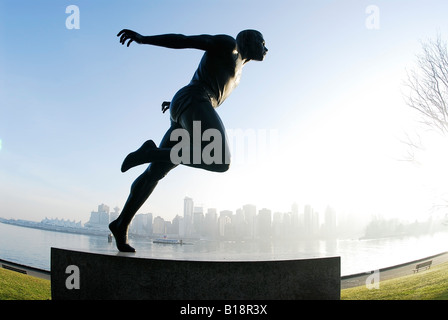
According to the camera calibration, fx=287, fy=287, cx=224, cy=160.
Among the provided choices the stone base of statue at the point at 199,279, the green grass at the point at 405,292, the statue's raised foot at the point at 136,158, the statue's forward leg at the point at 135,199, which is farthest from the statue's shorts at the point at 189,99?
the green grass at the point at 405,292

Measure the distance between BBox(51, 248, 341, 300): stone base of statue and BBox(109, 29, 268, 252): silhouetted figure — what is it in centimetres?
65

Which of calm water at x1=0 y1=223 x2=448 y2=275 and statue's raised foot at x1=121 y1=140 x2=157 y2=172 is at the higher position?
statue's raised foot at x1=121 y1=140 x2=157 y2=172

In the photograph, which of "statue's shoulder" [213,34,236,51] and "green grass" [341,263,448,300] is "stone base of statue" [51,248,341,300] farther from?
"green grass" [341,263,448,300]

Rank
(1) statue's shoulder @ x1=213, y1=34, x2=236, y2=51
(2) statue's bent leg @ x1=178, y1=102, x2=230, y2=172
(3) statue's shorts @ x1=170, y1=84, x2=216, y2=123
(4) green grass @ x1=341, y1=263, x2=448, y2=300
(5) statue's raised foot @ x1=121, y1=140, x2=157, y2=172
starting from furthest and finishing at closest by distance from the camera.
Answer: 1. (4) green grass @ x1=341, y1=263, x2=448, y2=300
2. (1) statue's shoulder @ x1=213, y1=34, x2=236, y2=51
3. (3) statue's shorts @ x1=170, y1=84, x2=216, y2=123
4. (5) statue's raised foot @ x1=121, y1=140, x2=157, y2=172
5. (2) statue's bent leg @ x1=178, y1=102, x2=230, y2=172

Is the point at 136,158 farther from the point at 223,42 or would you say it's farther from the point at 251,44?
the point at 251,44

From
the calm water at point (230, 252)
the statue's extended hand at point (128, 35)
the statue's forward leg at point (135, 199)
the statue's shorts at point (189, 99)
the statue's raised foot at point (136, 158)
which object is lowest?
the calm water at point (230, 252)

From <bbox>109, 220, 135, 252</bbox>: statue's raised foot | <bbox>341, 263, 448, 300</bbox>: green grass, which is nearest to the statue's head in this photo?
<bbox>109, 220, 135, 252</bbox>: statue's raised foot

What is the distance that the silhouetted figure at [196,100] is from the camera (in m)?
3.46

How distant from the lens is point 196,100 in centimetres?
362

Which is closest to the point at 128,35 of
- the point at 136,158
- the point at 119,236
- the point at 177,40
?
the point at 177,40

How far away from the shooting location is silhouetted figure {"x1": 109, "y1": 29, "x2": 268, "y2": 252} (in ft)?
11.3

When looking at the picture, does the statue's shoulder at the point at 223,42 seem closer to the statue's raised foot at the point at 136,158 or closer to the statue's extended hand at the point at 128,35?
the statue's extended hand at the point at 128,35
